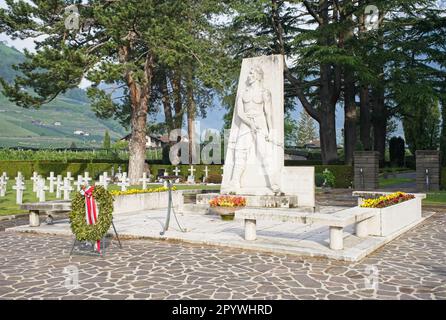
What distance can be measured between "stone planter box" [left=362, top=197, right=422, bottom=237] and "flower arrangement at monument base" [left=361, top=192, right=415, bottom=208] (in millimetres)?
177

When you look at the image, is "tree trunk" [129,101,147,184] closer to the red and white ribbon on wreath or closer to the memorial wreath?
the memorial wreath

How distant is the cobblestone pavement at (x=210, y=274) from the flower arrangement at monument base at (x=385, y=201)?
1407mm

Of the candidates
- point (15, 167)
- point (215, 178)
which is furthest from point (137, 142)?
point (15, 167)

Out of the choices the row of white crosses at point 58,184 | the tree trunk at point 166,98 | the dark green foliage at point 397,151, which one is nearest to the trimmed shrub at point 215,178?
the tree trunk at point 166,98

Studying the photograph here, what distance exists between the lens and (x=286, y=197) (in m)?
13.8

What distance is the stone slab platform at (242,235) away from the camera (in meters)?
8.29

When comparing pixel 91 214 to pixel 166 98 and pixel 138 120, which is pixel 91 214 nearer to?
pixel 138 120

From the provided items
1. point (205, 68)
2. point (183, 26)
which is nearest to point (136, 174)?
point (205, 68)

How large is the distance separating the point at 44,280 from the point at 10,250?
2.99 meters

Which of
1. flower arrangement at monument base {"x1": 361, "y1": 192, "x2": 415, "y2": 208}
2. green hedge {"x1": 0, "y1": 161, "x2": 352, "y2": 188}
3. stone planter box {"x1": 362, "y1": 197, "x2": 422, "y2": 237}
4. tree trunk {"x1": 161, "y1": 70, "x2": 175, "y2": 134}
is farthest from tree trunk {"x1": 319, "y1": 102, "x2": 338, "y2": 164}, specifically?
stone planter box {"x1": 362, "y1": 197, "x2": 422, "y2": 237}

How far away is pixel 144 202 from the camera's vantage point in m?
15.6

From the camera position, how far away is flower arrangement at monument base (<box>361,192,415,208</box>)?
34.9 feet

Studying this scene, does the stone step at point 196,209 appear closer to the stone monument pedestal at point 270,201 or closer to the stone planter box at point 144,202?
the stone planter box at point 144,202

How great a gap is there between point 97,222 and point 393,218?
24.1 ft
